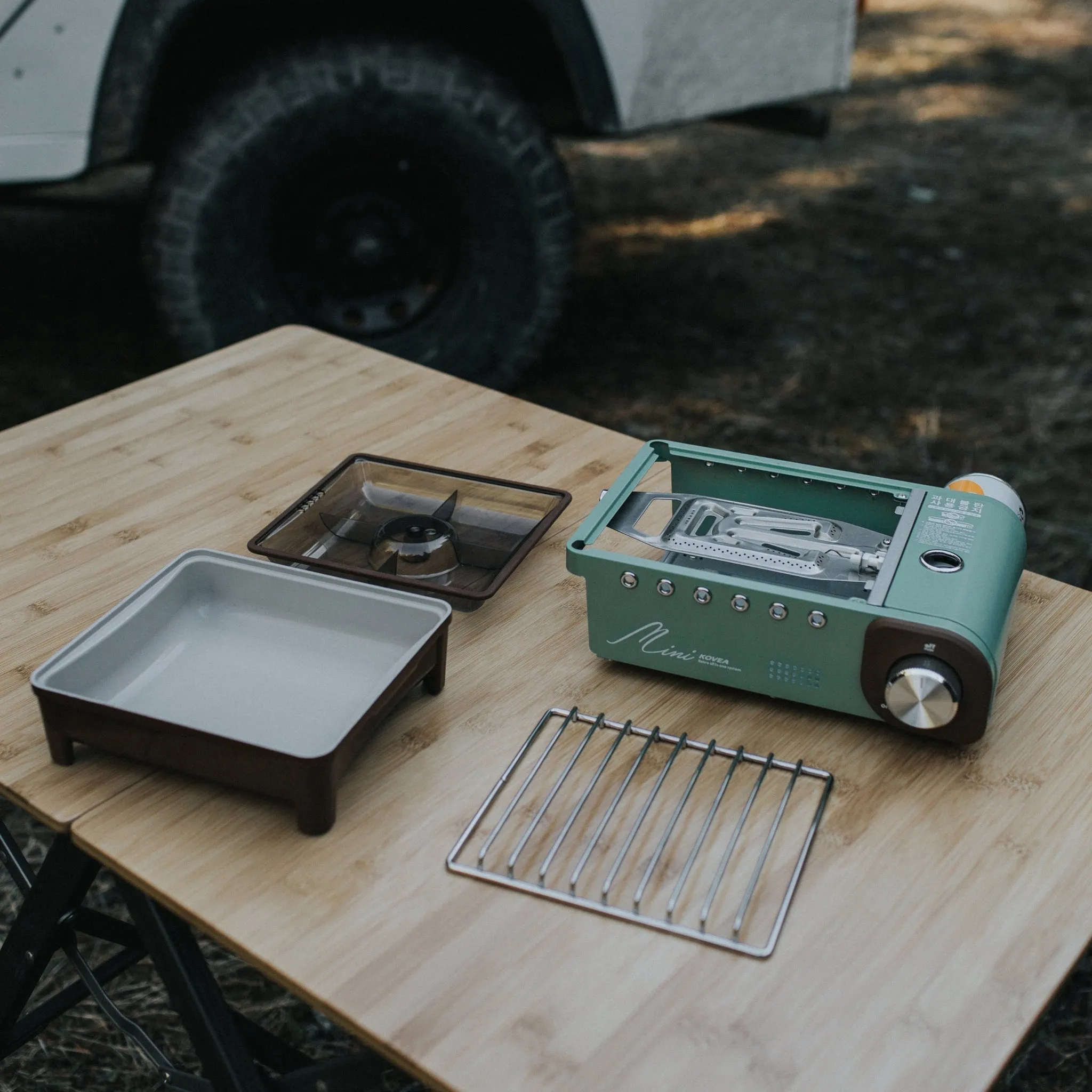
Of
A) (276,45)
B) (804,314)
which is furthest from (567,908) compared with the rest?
(804,314)

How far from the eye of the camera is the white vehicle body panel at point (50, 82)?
240cm

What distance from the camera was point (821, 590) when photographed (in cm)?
115

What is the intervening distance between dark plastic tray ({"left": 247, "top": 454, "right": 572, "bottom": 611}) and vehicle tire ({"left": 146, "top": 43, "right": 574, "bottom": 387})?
1420mm

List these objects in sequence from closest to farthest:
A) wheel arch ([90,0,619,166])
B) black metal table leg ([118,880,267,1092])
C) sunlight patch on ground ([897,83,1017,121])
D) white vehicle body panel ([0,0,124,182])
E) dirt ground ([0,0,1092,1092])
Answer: black metal table leg ([118,880,267,1092]), white vehicle body panel ([0,0,124,182]), wheel arch ([90,0,619,166]), dirt ground ([0,0,1092,1092]), sunlight patch on ground ([897,83,1017,121])

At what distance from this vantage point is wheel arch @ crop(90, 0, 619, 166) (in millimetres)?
2520

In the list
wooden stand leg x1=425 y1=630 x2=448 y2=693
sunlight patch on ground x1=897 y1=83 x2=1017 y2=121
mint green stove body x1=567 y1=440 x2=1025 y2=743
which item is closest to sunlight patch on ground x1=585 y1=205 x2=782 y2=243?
sunlight patch on ground x1=897 y1=83 x2=1017 y2=121

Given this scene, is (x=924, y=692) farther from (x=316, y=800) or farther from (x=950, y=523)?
(x=316, y=800)

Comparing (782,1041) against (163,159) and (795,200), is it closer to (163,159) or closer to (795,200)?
(163,159)

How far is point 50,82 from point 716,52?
→ 1435 mm

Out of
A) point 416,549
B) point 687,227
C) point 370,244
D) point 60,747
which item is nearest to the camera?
point 60,747

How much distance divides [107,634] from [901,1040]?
0.78m

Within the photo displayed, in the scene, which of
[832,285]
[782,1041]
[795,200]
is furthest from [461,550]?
[795,200]

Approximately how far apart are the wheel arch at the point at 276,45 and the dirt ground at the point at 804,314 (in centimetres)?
57

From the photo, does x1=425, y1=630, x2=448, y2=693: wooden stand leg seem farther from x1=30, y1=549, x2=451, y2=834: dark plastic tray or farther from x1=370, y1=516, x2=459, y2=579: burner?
x1=370, y1=516, x2=459, y2=579: burner
